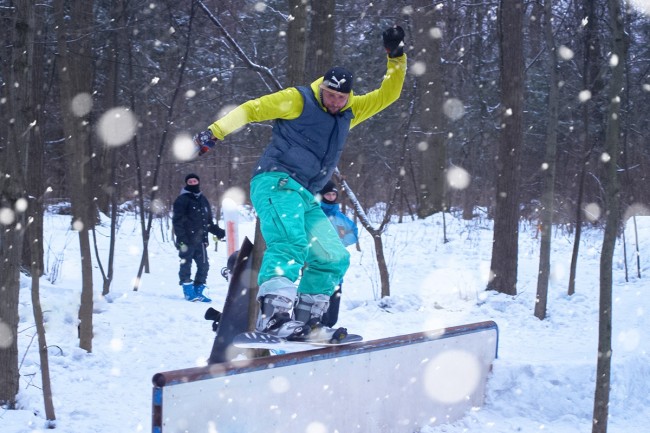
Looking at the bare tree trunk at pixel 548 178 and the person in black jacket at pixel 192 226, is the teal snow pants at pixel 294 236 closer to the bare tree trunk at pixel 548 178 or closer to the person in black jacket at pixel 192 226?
the bare tree trunk at pixel 548 178

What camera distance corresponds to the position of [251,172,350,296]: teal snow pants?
4242 millimetres

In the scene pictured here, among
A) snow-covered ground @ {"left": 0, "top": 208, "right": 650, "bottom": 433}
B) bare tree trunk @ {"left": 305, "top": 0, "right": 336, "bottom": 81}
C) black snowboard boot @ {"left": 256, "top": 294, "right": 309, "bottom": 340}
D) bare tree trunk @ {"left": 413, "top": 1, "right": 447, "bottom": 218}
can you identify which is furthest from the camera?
bare tree trunk @ {"left": 413, "top": 1, "right": 447, "bottom": 218}

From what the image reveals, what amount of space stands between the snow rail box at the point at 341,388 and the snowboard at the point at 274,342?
0.06 metres

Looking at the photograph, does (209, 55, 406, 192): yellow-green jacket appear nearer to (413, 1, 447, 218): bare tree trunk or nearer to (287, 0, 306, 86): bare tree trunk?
(287, 0, 306, 86): bare tree trunk

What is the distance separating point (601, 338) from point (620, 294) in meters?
6.38

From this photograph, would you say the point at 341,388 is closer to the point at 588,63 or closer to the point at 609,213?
the point at 609,213

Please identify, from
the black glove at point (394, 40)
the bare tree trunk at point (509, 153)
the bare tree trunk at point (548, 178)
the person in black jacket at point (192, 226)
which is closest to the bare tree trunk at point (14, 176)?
the black glove at point (394, 40)

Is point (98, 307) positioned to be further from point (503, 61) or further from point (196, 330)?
point (503, 61)

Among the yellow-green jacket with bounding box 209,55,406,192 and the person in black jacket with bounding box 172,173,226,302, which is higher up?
the yellow-green jacket with bounding box 209,55,406,192

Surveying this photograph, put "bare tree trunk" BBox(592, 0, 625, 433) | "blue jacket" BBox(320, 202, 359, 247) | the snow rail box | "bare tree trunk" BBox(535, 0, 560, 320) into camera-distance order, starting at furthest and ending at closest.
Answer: "bare tree trunk" BBox(535, 0, 560, 320)
"blue jacket" BBox(320, 202, 359, 247)
"bare tree trunk" BBox(592, 0, 625, 433)
the snow rail box

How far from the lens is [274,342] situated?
4098 millimetres

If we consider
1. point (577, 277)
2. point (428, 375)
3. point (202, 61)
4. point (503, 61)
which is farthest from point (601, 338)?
point (202, 61)


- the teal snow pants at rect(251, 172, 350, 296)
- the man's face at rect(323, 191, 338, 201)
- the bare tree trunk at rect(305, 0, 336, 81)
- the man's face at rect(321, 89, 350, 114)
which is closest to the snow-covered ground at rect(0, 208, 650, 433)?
the teal snow pants at rect(251, 172, 350, 296)

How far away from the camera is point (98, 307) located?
8266 mm
